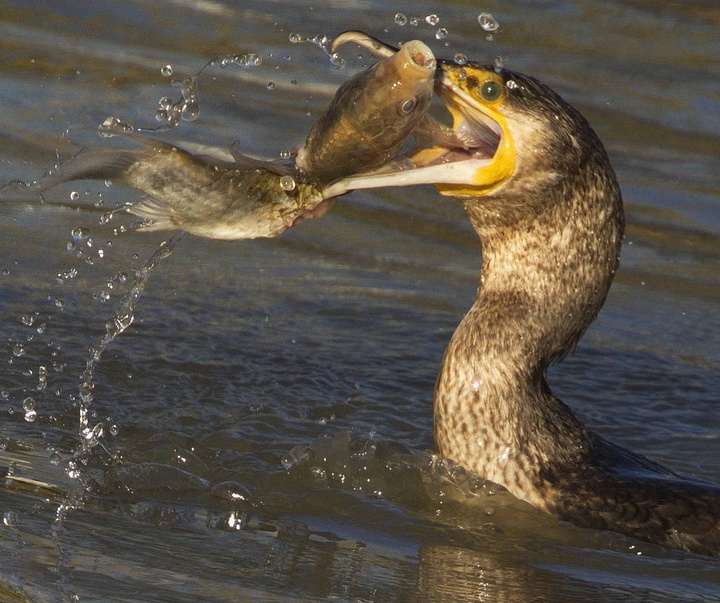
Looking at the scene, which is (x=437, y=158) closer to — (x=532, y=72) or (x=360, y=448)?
(x=360, y=448)

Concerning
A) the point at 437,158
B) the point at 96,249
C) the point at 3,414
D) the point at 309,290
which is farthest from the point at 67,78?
the point at 437,158

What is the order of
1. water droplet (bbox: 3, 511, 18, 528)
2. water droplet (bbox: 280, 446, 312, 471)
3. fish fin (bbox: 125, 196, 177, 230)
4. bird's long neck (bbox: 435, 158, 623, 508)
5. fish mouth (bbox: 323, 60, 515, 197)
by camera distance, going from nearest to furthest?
water droplet (bbox: 3, 511, 18, 528)
fish fin (bbox: 125, 196, 177, 230)
fish mouth (bbox: 323, 60, 515, 197)
bird's long neck (bbox: 435, 158, 623, 508)
water droplet (bbox: 280, 446, 312, 471)

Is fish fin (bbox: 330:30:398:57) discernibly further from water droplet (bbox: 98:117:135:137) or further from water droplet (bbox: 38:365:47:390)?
water droplet (bbox: 38:365:47:390)

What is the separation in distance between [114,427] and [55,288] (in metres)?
1.51

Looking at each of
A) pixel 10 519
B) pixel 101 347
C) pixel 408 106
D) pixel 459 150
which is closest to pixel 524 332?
pixel 459 150

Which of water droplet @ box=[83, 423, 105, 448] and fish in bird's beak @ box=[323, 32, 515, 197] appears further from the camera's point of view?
water droplet @ box=[83, 423, 105, 448]

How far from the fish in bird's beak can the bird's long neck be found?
122mm

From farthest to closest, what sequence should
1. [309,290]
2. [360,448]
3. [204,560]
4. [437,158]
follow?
[309,290]
[360,448]
[437,158]
[204,560]

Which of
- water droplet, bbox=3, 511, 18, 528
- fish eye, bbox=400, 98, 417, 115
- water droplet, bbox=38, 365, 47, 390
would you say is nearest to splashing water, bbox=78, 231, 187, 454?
water droplet, bbox=38, 365, 47, 390

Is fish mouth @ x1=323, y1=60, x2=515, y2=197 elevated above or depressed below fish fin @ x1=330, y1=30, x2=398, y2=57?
below

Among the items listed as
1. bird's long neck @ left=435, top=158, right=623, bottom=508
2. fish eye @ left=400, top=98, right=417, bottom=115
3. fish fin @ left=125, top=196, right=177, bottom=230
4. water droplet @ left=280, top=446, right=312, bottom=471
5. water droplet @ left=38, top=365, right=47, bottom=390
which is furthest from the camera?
water droplet @ left=38, top=365, right=47, bottom=390

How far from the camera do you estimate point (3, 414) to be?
486 centimetres

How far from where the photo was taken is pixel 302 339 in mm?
6109

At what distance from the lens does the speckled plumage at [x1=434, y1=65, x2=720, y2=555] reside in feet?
14.3
